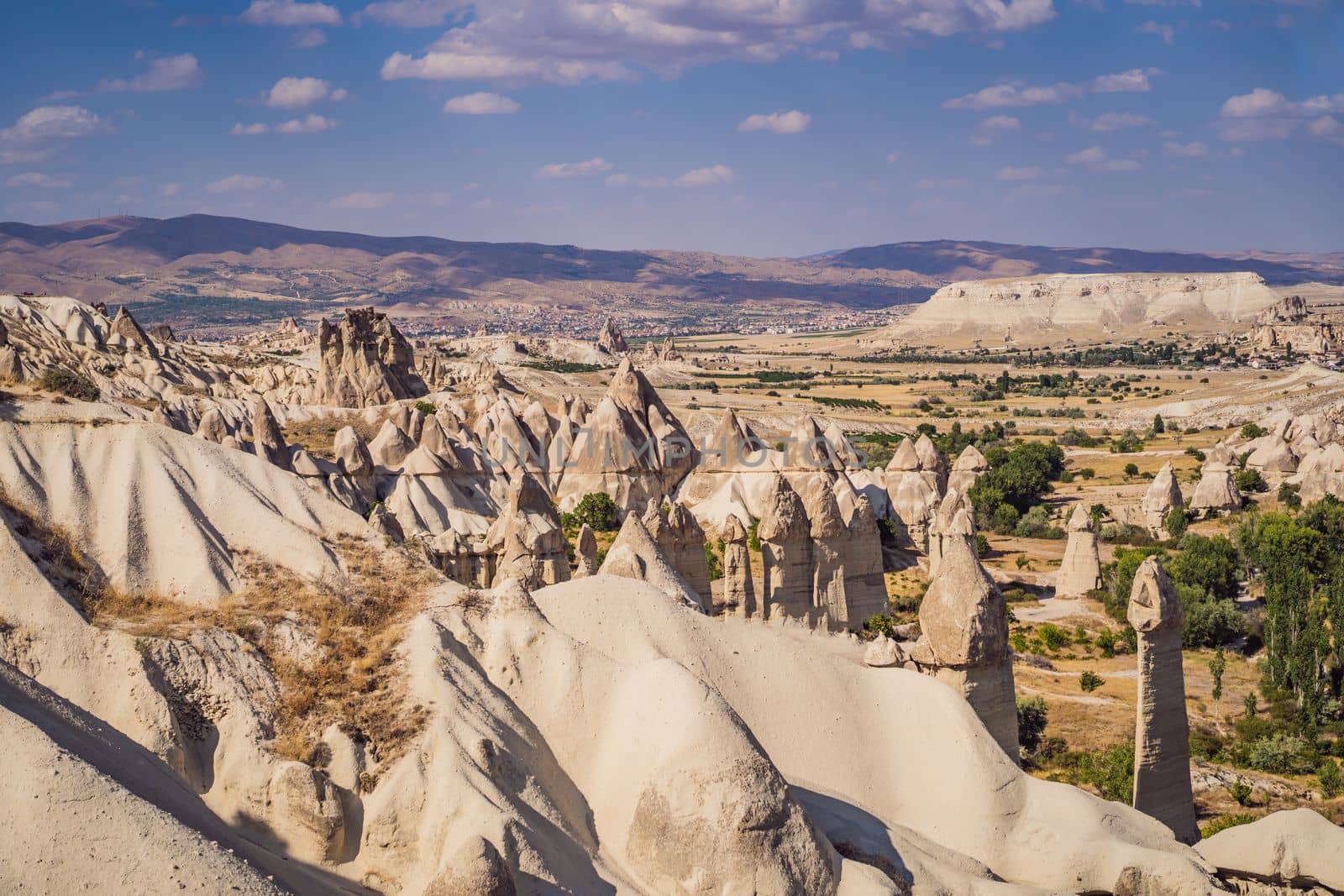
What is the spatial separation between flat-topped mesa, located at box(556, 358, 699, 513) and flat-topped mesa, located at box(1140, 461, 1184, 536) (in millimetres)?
18102

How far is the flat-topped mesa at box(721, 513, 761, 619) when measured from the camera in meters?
27.1

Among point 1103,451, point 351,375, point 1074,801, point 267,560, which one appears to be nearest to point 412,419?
point 351,375

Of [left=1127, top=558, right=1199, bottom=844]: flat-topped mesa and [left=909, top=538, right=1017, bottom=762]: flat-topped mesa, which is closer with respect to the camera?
[left=909, top=538, right=1017, bottom=762]: flat-topped mesa

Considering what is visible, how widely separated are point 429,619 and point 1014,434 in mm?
75936

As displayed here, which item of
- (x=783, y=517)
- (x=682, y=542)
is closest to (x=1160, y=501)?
(x=783, y=517)

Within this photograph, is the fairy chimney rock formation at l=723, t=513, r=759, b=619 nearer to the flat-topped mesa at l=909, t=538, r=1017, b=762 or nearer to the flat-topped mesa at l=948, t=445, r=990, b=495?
the flat-topped mesa at l=909, t=538, r=1017, b=762

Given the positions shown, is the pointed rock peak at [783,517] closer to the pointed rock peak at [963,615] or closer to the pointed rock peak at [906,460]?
the pointed rock peak at [963,615]

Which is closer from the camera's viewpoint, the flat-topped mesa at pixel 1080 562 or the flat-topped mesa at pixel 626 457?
the flat-topped mesa at pixel 1080 562

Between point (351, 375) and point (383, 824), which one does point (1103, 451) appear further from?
point (383, 824)

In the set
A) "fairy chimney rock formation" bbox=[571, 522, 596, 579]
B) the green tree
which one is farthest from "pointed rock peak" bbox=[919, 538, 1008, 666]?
the green tree

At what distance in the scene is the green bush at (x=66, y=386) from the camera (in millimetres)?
16781

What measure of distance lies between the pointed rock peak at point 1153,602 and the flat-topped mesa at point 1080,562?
2083 centimetres

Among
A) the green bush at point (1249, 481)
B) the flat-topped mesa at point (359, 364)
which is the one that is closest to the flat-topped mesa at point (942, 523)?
the green bush at point (1249, 481)

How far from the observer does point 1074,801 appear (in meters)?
15.1
